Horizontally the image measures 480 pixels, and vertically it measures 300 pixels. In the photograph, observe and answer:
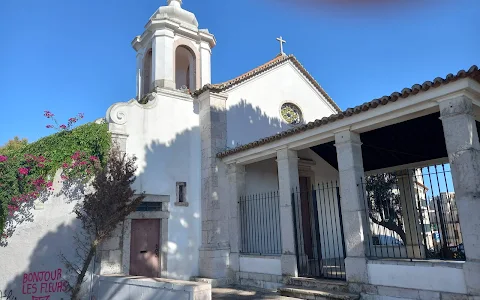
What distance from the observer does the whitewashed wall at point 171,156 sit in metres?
9.23

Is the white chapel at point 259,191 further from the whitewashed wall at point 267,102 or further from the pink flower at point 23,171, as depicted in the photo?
the pink flower at point 23,171

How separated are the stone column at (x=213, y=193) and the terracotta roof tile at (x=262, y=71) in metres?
0.19

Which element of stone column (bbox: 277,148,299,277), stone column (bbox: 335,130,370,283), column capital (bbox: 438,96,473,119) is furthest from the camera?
stone column (bbox: 277,148,299,277)

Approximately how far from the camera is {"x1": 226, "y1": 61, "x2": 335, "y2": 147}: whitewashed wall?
11062 mm

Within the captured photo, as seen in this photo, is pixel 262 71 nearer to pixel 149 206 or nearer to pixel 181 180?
pixel 181 180

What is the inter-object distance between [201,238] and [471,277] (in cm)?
647

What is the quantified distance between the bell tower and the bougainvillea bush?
2.86 m

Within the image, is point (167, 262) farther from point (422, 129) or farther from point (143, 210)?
point (422, 129)

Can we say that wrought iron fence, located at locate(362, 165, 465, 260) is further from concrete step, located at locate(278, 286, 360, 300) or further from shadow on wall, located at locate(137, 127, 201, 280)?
shadow on wall, located at locate(137, 127, 201, 280)

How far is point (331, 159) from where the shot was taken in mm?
12023

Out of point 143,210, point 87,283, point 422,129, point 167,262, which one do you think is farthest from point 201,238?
point 422,129

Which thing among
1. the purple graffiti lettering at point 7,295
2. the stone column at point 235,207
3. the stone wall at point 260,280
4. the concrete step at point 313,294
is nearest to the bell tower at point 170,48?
the stone column at point 235,207

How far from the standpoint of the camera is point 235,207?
9.70 meters

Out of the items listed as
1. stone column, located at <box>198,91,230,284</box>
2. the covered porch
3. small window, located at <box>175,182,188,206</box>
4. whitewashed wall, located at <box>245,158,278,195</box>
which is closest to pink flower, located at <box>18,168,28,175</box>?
small window, located at <box>175,182,188,206</box>
